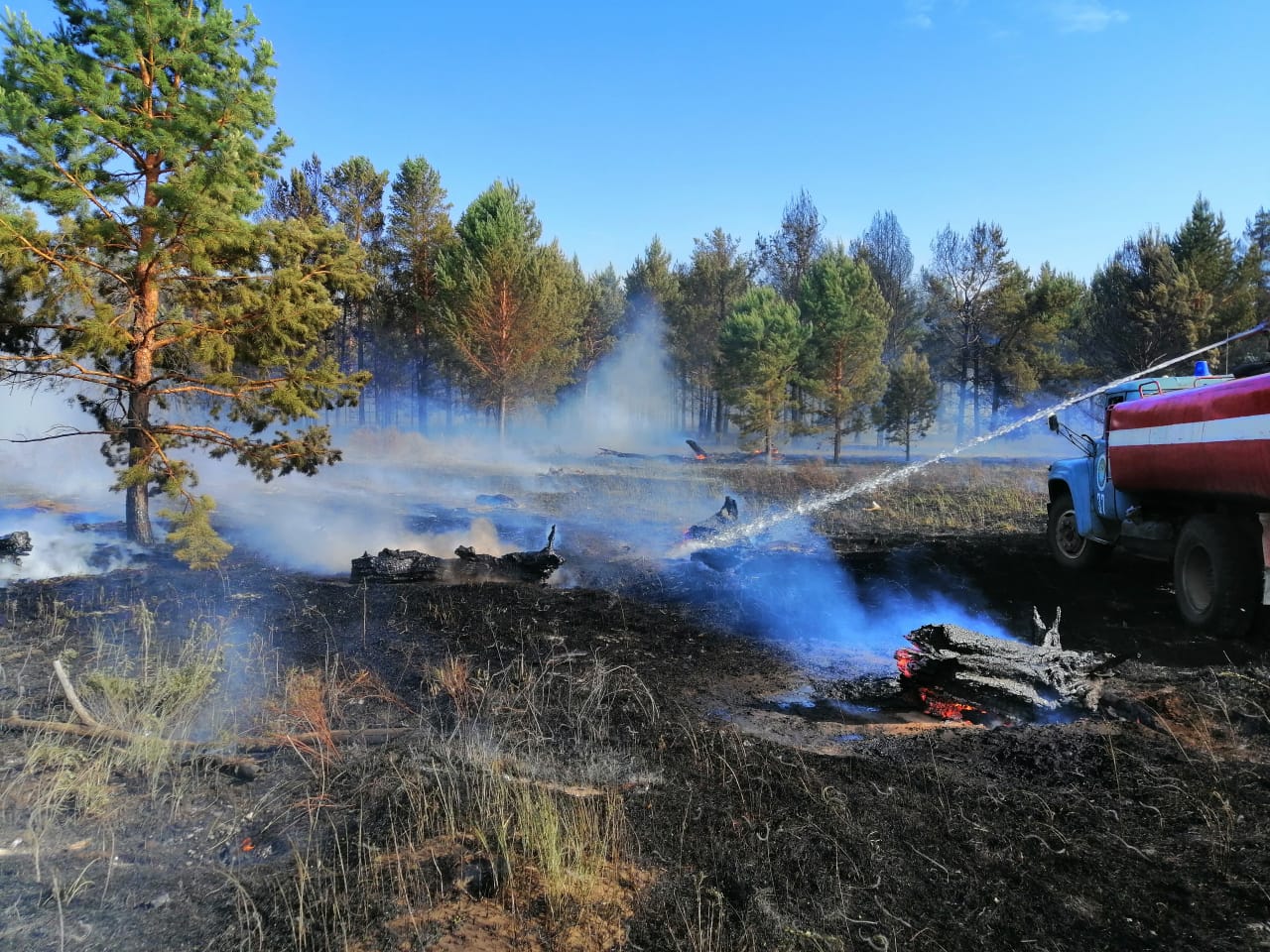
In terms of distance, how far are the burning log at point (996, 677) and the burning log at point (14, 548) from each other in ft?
42.3

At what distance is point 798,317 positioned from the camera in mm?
31984

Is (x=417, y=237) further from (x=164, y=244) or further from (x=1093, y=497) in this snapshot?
(x=1093, y=497)

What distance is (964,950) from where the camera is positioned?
9.12ft

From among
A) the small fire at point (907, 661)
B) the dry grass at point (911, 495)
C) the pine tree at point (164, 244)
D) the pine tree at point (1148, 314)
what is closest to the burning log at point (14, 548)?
the pine tree at point (164, 244)

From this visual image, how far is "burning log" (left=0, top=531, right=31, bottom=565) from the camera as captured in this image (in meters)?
11.4

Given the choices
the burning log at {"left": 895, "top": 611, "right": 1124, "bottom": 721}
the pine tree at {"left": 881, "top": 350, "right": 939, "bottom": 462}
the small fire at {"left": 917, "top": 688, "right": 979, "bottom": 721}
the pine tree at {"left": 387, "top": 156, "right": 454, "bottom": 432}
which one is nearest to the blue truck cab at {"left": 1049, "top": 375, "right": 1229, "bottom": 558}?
the burning log at {"left": 895, "top": 611, "right": 1124, "bottom": 721}

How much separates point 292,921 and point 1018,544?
1204cm

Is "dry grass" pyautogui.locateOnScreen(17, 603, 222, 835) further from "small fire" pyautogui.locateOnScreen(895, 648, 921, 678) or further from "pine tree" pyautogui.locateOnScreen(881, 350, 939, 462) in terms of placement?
"pine tree" pyautogui.locateOnScreen(881, 350, 939, 462)

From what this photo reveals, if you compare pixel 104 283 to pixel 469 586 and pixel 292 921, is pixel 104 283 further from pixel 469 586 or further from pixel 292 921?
pixel 292 921

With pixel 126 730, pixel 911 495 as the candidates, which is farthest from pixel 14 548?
pixel 911 495

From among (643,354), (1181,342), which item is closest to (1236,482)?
(1181,342)

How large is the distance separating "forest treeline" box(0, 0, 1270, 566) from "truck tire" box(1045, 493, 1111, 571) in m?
10.9

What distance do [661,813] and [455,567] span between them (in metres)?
7.67

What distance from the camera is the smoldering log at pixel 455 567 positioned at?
10.6 metres
